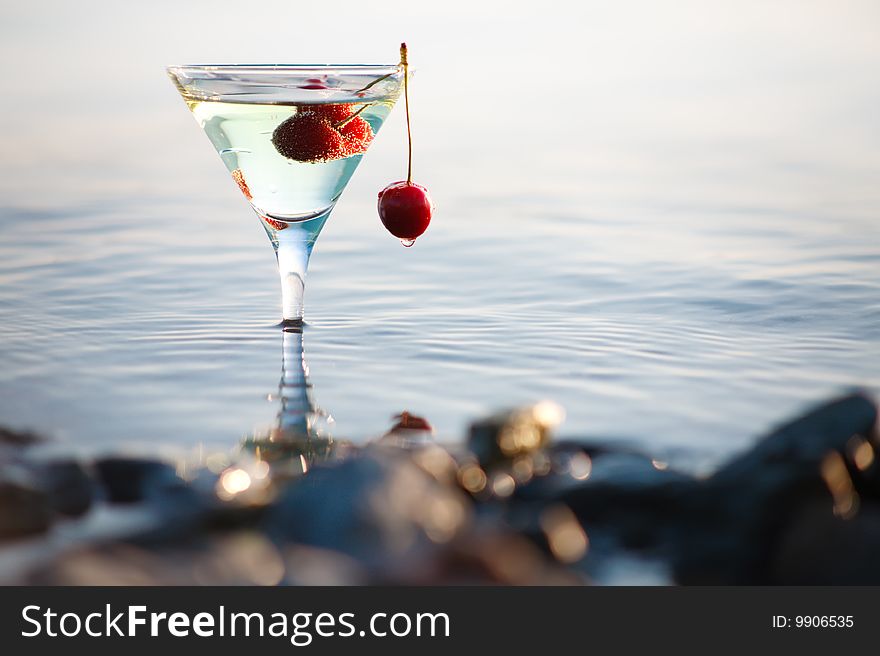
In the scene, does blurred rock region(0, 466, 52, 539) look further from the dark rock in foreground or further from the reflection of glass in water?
the reflection of glass in water

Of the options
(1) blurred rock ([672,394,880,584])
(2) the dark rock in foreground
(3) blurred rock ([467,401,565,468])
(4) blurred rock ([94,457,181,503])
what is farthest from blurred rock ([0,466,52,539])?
(1) blurred rock ([672,394,880,584])

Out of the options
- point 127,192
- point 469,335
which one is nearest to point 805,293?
point 469,335

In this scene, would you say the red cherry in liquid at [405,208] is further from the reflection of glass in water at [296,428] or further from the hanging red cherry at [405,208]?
the reflection of glass in water at [296,428]

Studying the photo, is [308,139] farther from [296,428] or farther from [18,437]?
[18,437]

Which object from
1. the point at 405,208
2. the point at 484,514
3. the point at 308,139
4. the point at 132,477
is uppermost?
the point at 308,139

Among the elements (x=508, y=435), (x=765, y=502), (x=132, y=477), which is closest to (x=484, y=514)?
(x=508, y=435)

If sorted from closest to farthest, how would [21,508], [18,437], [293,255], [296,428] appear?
[21,508]
[18,437]
[296,428]
[293,255]

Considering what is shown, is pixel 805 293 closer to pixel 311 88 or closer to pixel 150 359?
pixel 311 88
